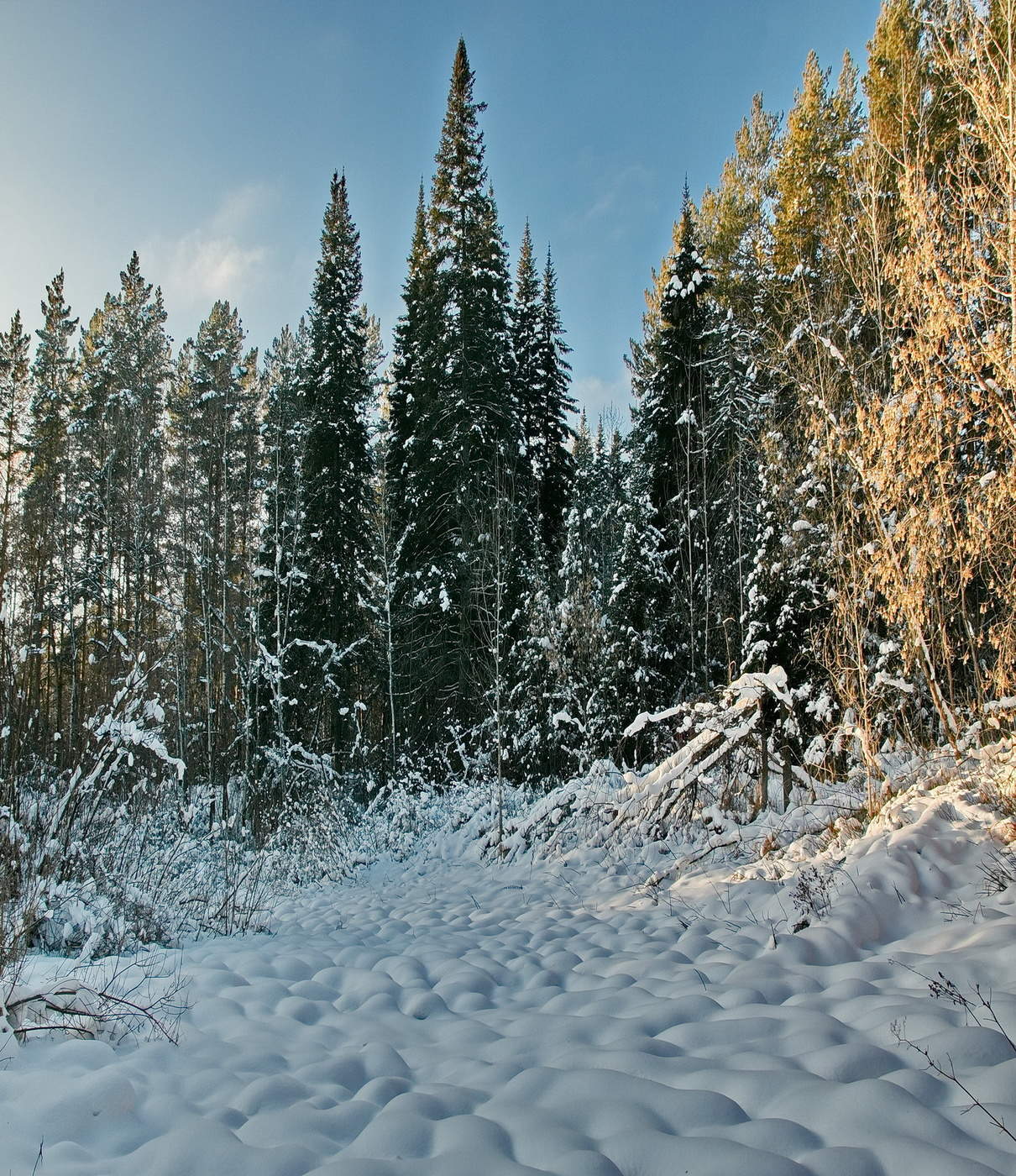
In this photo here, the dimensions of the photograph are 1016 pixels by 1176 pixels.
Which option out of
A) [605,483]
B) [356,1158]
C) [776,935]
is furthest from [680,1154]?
[605,483]

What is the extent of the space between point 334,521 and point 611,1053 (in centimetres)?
1593

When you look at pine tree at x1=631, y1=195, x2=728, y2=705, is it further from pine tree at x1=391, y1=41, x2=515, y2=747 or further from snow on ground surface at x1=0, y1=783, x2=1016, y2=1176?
snow on ground surface at x1=0, y1=783, x2=1016, y2=1176

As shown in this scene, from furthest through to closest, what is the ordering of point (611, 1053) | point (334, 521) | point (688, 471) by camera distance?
point (334, 521) < point (688, 471) < point (611, 1053)

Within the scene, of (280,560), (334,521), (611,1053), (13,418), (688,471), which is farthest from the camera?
(13,418)

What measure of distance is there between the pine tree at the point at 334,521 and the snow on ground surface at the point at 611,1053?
38.9ft

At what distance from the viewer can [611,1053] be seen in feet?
9.02

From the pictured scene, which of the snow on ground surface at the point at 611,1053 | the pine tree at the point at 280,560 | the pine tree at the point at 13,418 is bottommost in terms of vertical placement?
the snow on ground surface at the point at 611,1053

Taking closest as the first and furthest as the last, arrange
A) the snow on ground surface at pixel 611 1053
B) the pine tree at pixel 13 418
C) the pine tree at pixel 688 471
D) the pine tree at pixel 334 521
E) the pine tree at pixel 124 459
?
the snow on ground surface at pixel 611 1053 < the pine tree at pixel 688 471 < the pine tree at pixel 334 521 < the pine tree at pixel 124 459 < the pine tree at pixel 13 418

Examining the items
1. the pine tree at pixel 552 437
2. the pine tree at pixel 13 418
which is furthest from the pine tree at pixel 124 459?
the pine tree at pixel 552 437

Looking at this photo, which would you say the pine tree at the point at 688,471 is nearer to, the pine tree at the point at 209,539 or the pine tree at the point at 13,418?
the pine tree at the point at 209,539

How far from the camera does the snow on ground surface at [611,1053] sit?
6.72 ft

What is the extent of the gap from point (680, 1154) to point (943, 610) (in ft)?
18.7

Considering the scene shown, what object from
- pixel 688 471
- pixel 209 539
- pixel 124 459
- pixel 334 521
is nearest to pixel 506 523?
pixel 688 471

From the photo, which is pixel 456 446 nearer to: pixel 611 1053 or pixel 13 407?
pixel 13 407
